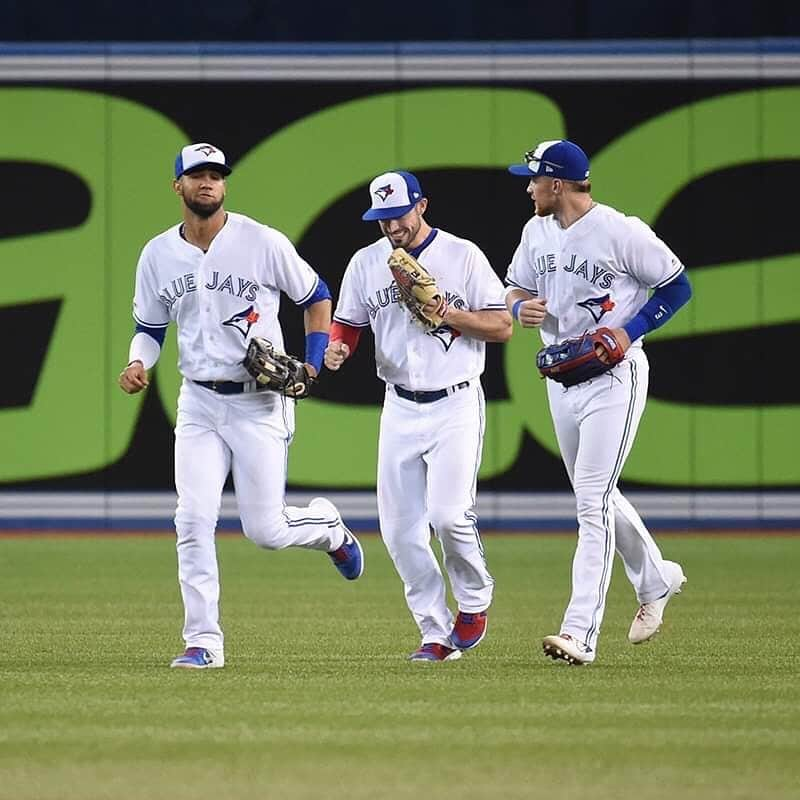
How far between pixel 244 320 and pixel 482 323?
1.13 metres

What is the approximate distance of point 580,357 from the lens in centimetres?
918

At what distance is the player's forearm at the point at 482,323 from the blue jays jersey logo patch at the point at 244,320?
2.99ft

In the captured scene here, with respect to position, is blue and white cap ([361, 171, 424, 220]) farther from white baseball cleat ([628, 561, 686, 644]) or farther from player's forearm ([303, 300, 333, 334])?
white baseball cleat ([628, 561, 686, 644])

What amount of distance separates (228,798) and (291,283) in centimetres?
392

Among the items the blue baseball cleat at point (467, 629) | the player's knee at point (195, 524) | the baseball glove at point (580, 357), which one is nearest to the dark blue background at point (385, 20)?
the baseball glove at point (580, 357)

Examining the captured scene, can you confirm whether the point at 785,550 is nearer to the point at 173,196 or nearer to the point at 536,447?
the point at 536,447

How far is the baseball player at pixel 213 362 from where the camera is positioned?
29.9 ft

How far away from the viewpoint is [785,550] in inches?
671

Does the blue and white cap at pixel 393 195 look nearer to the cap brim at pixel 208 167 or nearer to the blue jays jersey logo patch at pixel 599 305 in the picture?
the cap brim at pixel 208 167

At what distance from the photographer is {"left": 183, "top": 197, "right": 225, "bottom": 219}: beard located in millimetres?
9273

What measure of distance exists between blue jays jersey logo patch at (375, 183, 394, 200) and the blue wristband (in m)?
0.78

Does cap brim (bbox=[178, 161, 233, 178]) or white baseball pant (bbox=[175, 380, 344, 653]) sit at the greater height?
cap brim (bbox=[178, 161, 233, 178])

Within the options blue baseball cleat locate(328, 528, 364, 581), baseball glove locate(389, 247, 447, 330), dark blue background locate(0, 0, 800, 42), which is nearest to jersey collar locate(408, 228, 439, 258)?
baseball glove locate(389, 247, 447, 330)

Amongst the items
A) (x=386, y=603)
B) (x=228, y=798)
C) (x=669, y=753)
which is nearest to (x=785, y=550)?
(x=386, y=603)
